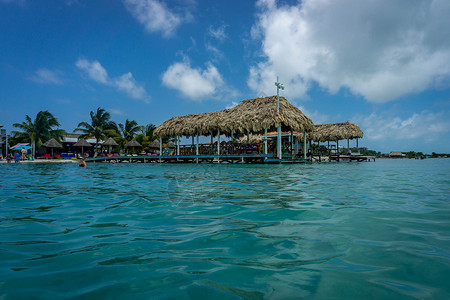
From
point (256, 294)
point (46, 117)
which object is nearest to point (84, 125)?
point (46, 117)

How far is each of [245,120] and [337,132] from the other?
1129 cm

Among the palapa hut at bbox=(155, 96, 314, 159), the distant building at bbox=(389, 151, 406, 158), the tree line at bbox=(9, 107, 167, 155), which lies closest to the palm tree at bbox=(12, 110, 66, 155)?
the tree line at bbox=(9, 107, 167, 155)

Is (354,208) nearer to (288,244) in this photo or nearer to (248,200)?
(248,200)

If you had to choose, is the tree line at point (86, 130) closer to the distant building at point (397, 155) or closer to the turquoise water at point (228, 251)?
the turquoise water at point (228, 251)

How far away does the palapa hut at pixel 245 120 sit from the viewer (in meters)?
17.3

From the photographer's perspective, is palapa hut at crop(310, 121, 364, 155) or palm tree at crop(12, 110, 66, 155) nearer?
palapa hut at crop(310, 121, 364, 155)

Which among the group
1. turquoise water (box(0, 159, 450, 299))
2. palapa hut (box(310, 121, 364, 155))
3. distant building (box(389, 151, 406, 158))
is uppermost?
palapa hut (box(310, 121, 364, 155))

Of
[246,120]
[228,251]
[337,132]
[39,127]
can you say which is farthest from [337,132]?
[39,127]

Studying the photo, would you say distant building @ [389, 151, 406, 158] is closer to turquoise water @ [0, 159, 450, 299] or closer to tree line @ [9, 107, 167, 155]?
tree line @ [9, 107, 167, 155]

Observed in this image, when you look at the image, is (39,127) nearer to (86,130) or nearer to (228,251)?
(86,130)

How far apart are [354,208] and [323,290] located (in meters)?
2.33

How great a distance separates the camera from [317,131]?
2708 centimetres

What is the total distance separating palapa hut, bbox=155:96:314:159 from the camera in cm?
1728

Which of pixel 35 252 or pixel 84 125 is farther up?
pixel 84 125
